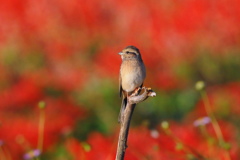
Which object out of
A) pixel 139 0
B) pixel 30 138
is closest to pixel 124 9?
pixel 139 0

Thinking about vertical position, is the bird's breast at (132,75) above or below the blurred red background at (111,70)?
below

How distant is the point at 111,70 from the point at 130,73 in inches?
126

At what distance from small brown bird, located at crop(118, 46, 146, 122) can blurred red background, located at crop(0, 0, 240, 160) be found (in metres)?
1.61

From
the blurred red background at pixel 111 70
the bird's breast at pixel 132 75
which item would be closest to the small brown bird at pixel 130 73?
the bird's breast at pixel 132 75

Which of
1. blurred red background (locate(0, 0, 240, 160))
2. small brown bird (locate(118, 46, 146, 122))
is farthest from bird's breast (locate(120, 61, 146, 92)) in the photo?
blurred red background (locate(0, 0, 240, 160))

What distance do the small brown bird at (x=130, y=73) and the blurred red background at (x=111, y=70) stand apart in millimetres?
1614

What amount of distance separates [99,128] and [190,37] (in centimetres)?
124

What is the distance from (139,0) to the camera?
742cm

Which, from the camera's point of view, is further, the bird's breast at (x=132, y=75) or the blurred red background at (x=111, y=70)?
the blurred red background at (x=111, y=70)

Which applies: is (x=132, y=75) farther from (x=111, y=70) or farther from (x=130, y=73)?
(x=111, y=70)

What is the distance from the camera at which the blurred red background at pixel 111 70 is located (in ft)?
18.3

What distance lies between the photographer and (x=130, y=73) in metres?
3.16

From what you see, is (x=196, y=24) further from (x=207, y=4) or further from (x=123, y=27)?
(x=123, y=27)

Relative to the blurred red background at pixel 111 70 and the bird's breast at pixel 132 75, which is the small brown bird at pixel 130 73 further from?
the blurred red background at pixel 111 70
